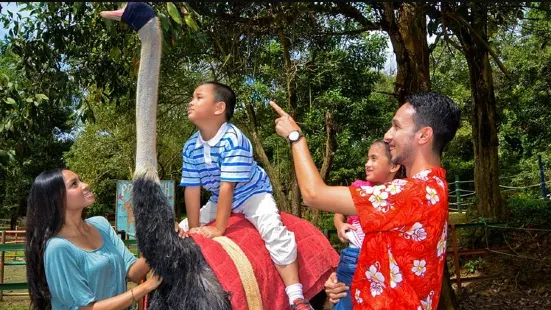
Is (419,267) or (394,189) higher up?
(394,189)

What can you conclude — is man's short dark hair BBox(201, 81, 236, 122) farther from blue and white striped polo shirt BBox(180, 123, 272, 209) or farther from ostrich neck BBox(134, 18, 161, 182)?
ostrich neck BBox(134, 18, 161, 182)

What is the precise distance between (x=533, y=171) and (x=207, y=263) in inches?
748

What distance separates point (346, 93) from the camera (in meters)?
13.1

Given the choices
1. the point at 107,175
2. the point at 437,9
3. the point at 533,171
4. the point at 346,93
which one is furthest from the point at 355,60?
the point at 107,175

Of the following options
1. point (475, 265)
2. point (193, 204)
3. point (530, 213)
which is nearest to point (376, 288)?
point (193, 204)

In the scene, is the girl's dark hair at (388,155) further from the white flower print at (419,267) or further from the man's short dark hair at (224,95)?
the white flower print at (419,267)

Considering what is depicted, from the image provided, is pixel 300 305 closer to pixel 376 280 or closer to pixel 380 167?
pixel 376 280

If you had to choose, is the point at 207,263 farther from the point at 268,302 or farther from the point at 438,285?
the point at 438,285

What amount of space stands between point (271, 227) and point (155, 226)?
1.70 ft

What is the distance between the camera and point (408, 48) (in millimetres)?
6355

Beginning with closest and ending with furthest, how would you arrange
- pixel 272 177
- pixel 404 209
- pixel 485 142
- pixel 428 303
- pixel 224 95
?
pixel 404 209 < pixel 428 303 < pixel 224 95 < pixel 272 177 < pixel 485 142

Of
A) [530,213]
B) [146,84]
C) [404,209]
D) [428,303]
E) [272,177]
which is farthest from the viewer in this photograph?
[530,213]

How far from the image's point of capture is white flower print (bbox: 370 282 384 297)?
6.79 feet

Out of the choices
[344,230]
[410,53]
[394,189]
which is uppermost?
[410,53]
